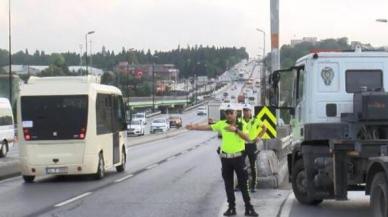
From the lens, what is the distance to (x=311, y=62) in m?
13.0

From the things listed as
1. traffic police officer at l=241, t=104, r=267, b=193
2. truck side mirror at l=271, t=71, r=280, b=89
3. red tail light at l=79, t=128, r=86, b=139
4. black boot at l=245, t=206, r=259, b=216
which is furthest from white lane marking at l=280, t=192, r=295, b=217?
red tail light at l=79, t=128, r=86, b=139

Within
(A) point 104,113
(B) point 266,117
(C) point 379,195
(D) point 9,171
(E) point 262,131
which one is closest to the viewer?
(C) point 379,195

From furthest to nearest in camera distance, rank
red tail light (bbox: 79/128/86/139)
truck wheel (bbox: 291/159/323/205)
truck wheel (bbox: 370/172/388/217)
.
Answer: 1. red tail light (bbox: 79/128/86/139)
2. truck wheel (bbox: 291/159/323/205)
3. truck wheel (bbox: 370/172/388/217)

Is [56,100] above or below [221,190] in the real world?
above

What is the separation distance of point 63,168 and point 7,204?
197 inches

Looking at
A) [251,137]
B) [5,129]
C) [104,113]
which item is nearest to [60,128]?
[104,113]

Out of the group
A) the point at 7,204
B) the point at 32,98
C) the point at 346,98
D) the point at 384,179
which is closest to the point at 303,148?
the point at 346,98

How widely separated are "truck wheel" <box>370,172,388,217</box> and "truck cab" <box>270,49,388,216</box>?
1.06 metres

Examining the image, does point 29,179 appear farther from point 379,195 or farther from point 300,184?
point 379,195

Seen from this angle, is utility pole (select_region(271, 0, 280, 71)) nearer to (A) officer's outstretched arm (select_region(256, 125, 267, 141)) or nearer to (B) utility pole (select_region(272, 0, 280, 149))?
(B) utility pole (select_region(272, 0, 280, 149))

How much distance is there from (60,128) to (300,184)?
28.1 feet

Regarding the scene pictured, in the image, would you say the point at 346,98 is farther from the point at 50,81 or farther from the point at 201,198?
the point at 50,81

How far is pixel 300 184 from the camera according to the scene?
1383 cm

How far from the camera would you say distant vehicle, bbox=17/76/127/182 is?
20.0m
